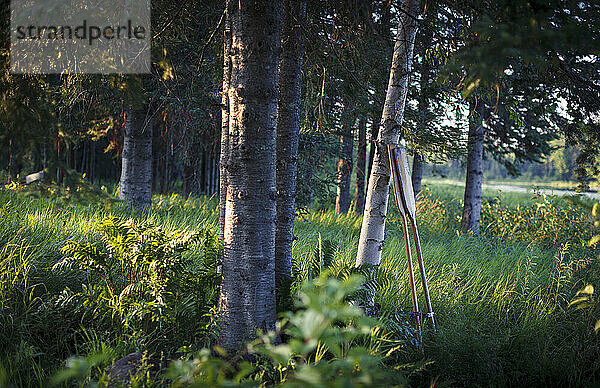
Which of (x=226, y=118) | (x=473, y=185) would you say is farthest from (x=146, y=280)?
(x=473, y=185)

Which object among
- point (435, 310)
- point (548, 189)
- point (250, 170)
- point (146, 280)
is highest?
point (250, 170)

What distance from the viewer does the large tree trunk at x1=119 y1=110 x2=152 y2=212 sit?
7.70 metres

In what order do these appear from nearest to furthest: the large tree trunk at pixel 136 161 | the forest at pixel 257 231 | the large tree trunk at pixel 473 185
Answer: the forest at pixel 257 231 < the large tree trunk at pixel 136 161 < the large tree trunk at pixel 473 185

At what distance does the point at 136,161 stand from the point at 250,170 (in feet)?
17.6

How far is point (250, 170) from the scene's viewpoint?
3.13 m

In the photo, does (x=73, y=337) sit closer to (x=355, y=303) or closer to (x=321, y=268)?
(x=321, y=268)

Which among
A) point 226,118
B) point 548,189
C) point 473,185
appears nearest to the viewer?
point 226,118

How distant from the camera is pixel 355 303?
3.70m

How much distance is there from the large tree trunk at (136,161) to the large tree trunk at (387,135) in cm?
513

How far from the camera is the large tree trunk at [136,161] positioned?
25.2 ft

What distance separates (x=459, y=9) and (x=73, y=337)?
4323 millimetres

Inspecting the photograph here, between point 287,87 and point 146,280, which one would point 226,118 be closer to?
point 287,87

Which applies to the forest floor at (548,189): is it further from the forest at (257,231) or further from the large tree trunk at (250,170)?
the large tree trunk at (250,170)

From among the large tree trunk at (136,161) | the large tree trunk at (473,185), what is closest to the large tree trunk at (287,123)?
the large tree trunk at (136,161)
